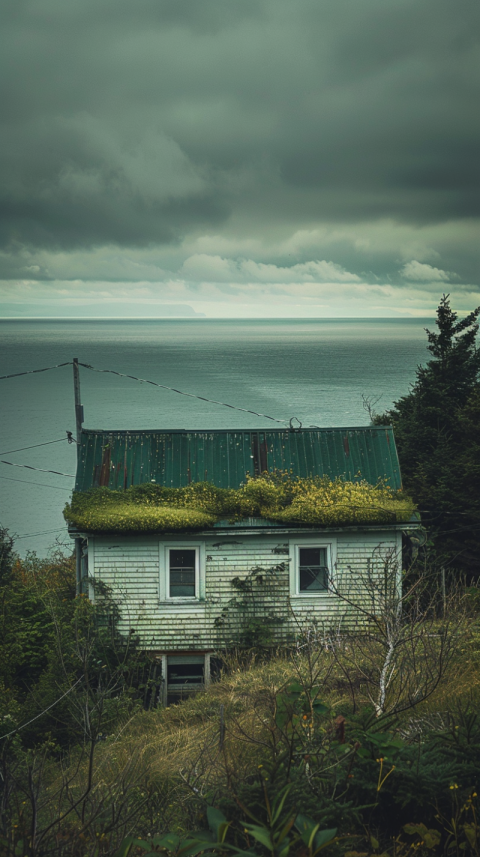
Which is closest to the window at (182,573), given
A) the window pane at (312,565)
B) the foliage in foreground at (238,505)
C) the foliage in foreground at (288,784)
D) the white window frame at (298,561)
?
the foliage in foreground at (238,505)

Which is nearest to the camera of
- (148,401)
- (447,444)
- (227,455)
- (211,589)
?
(211,589)

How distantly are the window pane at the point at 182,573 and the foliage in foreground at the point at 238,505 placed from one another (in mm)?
975

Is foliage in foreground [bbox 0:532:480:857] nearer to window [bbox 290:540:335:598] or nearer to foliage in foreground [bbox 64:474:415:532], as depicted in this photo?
foliage in foreground [bbox 64:474:415:532]

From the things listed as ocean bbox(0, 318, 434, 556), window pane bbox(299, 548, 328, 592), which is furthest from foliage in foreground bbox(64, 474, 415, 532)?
ocean bbox(0, 318, 434, 556)

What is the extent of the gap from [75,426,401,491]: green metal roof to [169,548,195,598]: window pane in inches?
68.1

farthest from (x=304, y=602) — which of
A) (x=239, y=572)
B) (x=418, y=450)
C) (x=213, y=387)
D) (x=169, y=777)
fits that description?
(x=213, y=387)

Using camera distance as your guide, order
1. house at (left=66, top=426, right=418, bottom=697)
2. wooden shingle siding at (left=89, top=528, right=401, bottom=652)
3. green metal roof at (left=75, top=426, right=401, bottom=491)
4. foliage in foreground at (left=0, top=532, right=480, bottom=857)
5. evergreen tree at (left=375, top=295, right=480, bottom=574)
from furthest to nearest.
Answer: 1. evergreen tree at (left=375, top=295, right=480, bottom=574)
2. green metal roof at (left=75, top=426, right=401, bottom=491)
3. wooden shingle siding at (left=89, top=528, right=401, bottom=652)
4. house at (left=66, top=426, right=418, bottom=697)
5. foliage in foreground at (left=0, top=532, right=480, bottom=857)

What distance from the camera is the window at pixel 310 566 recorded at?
13336 mm

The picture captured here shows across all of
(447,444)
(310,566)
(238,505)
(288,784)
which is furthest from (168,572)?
(447,444)

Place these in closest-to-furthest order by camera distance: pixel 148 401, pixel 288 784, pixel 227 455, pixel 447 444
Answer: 1. pixel 288 784
2. pixel 227 455
3. pixel 447 444
4. pixel 148 401

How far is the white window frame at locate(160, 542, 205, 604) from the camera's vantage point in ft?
43.3

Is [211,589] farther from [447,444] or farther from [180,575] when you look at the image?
[447,444]

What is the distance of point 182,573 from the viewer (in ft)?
43.8

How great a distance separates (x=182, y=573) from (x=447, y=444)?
38.5 ft
